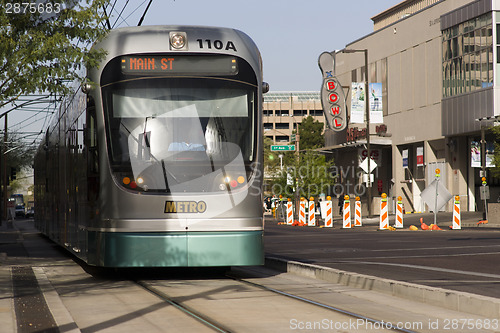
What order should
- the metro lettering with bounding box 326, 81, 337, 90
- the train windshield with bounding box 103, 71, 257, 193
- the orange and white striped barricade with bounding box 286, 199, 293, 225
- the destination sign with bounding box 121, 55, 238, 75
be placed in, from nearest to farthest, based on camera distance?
the train windshield with bounding box 103, 71, 257, 193, the destination sign with bounding box 121, 55, 238, 75, the orange and white striped barricade with bounding box 286, 199, 293, 225, the metro lettering with bounding box 326, 81, 337, 90

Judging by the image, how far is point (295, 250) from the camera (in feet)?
A: 68.5

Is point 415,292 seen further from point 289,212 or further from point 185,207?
point 289,212

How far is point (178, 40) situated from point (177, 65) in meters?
0.41

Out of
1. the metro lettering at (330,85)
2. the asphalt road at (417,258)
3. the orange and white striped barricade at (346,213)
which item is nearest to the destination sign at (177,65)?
the asphalt road at (417,258)

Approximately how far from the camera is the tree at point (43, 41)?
14.0m

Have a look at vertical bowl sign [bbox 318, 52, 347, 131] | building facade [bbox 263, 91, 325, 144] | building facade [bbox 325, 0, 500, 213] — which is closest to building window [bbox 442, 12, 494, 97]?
building facade [bbox 325, 0, 500, 213]

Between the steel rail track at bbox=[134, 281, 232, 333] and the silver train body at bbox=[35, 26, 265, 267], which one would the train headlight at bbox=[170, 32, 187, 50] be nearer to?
the silver train body at bbox=[35, 26, 265, 267]

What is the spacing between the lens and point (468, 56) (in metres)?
48.3

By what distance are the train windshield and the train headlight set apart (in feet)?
1.72

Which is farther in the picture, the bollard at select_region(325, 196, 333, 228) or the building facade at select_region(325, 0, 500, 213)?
the building facade at select_region(325, 0, 500, 213)

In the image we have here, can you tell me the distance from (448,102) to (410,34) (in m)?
7.56

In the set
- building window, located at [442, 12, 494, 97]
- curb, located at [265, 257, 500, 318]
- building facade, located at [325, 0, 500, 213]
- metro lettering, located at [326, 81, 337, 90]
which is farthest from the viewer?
metro lettering, located at [326, 81, 337, 90]

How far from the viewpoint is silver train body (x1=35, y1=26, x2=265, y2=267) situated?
12219 millimetres

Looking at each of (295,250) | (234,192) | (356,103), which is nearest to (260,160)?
(234,192)
